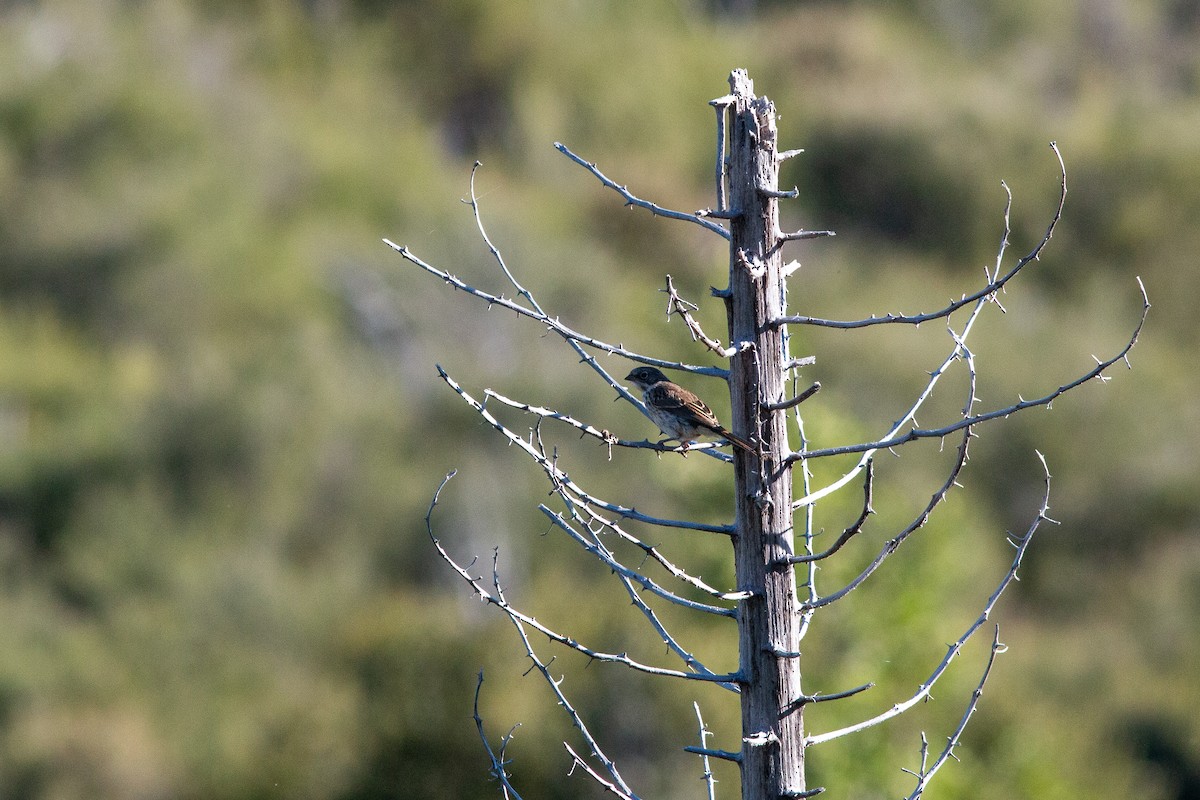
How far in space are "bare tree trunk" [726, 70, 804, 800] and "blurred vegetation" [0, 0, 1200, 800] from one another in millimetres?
12450

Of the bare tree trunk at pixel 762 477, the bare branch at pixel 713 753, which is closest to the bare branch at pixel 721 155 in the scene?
the bare tree trunk at pixel 762 477

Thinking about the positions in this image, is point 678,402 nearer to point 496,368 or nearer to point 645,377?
point 645,377

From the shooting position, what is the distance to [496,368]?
1560 inches

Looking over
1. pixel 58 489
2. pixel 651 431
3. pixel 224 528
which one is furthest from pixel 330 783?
pixel 58 489

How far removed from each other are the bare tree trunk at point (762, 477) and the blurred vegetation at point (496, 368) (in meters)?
12.5

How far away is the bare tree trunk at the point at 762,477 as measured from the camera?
487cm

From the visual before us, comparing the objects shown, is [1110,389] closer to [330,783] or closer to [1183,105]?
[1183,105]

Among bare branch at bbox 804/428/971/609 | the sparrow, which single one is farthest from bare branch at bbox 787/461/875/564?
the sparrow

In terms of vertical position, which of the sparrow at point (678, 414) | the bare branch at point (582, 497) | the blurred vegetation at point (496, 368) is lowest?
the bare branch at point (582, 497)

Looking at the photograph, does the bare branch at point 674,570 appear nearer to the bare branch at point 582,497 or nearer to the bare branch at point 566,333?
the bare branch at point 582,497

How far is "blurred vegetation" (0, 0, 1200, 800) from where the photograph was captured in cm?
2262

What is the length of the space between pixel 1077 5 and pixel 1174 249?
1460 centimetres

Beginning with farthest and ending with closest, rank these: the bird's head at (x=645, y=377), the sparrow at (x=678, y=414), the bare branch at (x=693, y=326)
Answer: the bird's head at (x=645, y=377) → the sparrow at (x=678, y=414) → the bare branch at (x=693, y=326)

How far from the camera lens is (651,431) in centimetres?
2952
